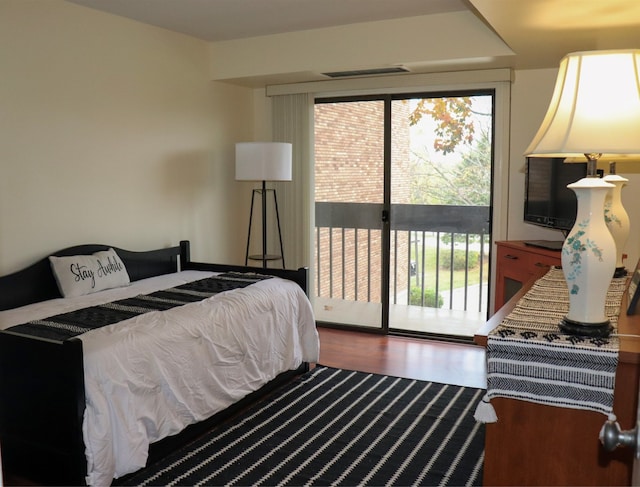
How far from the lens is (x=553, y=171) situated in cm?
407

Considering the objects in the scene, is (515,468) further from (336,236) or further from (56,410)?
(336,236)

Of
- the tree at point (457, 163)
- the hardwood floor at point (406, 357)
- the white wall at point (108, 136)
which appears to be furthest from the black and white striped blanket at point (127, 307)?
the tree at point (457, 163)

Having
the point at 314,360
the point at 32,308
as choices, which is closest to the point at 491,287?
the point at 314,360

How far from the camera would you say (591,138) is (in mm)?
1656

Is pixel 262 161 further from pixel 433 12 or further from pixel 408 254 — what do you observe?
pixel 433 12

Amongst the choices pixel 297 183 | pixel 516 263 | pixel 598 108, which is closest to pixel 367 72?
pixel 297 183

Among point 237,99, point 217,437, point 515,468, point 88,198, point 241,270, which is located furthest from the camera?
point 237,99

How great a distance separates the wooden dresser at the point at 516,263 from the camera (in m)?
3.92

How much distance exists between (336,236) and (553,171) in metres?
2.09

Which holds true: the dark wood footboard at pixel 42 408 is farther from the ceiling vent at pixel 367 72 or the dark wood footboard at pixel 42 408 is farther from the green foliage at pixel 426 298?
the green foliage at pixel 426 298

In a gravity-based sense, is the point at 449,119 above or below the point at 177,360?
above

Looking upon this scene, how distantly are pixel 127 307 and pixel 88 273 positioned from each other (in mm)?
558

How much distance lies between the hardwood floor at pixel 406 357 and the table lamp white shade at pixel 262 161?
1480 mm

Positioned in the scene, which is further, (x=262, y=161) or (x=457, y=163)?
(x=457, y=163)
